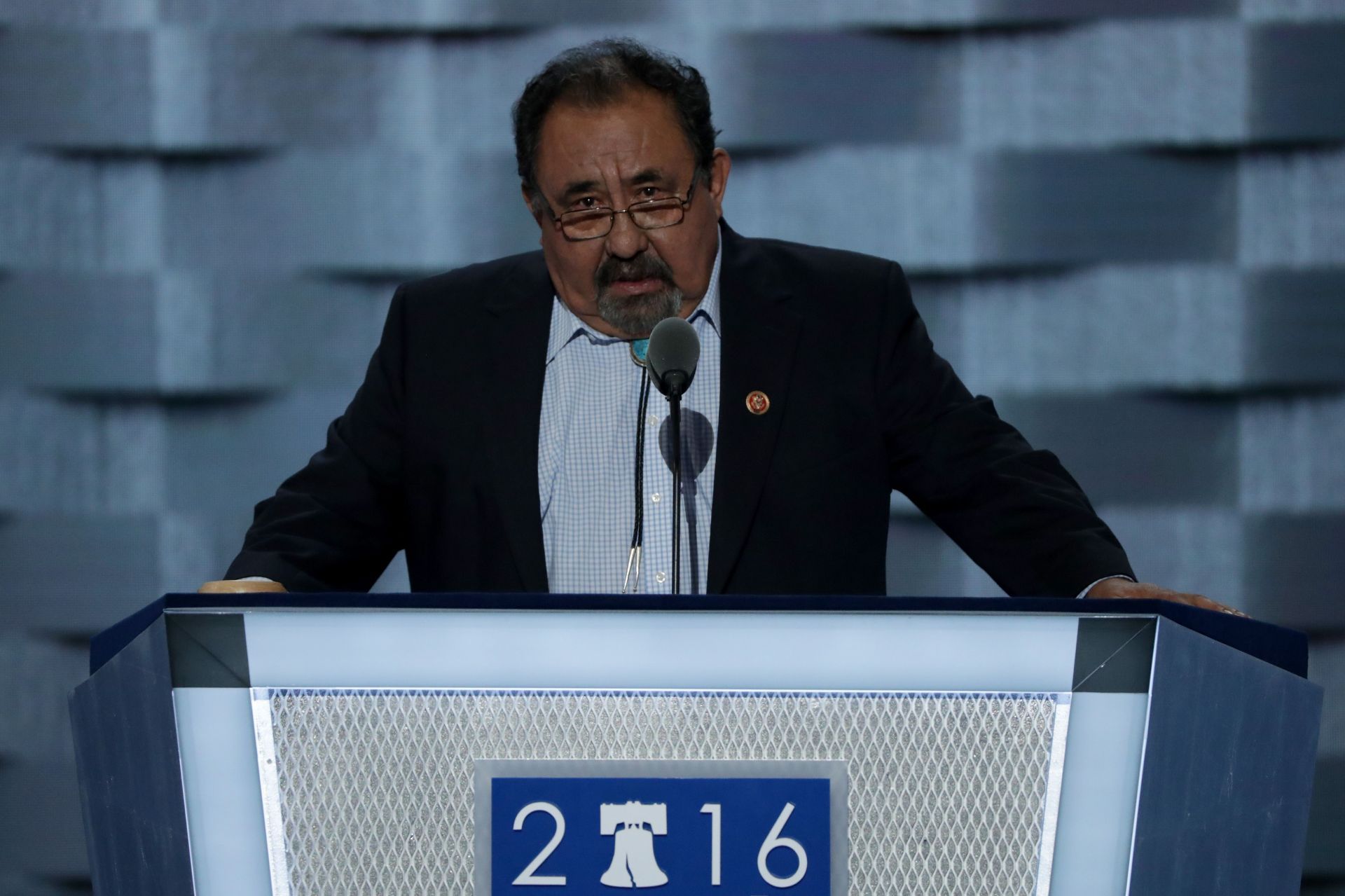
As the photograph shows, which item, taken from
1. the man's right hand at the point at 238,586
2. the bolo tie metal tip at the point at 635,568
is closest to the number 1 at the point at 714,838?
the man's right hand at the point at 238,586

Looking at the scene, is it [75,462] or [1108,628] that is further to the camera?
[75,462]

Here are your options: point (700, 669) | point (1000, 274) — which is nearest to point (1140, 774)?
point (700, 669)

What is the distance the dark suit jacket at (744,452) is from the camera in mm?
1894

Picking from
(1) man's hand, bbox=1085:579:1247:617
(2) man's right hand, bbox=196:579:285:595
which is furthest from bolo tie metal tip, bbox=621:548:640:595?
(1) man's hand, bbox=1085:579:1247:617

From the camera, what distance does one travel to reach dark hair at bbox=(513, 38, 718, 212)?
1.98 meters

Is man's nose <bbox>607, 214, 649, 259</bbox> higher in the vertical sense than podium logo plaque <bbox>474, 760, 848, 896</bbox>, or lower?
higher

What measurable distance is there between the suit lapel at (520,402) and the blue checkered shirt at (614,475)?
29 millimetres

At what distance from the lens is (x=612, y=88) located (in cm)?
197

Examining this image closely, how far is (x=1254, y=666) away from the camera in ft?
3.09

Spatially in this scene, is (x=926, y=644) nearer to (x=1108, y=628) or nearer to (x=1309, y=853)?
(x=1108, y=628)

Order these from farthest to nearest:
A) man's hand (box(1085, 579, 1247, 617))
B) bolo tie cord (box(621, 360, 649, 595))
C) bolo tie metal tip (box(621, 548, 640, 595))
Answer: bolo tie metal tip (box(621, 548, 640, 595))
bolo tie cord (box(621, 360, 649, 595))
man's hand (box(1085, 579, 1247, 617))

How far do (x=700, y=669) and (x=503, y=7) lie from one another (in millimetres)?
1872

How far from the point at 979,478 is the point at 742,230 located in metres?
0.78

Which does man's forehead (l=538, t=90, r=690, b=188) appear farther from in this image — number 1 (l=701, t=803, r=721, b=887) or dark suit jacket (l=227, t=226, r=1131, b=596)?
number 1 (l=701, t=803, r=721, b=887)
